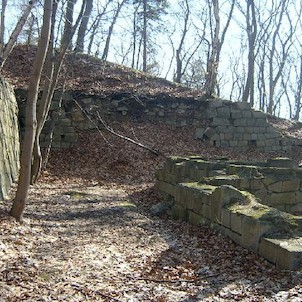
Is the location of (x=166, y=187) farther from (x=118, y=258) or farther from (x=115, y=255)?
(x=118, y=258)

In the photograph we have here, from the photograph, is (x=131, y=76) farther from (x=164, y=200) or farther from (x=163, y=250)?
(x=163, y=250)

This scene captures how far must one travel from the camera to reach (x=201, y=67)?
122 feet

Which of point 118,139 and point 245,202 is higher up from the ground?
point 118,139

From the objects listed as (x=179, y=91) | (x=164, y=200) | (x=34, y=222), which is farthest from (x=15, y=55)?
(x=34, y=222)

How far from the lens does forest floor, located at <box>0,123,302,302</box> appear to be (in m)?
4.22

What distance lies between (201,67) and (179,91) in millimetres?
19212

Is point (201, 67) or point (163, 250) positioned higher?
point (201, 67)

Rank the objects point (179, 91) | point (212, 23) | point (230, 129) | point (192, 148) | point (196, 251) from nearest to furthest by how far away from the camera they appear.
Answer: point (196, 251) < point (192, 148) < point (230, 129) < point (179, 91) < point (212, 23)

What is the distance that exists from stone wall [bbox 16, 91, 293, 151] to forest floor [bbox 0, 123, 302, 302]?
22.4ft

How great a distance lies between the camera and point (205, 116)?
17.5 meters

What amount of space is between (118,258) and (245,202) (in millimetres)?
2296

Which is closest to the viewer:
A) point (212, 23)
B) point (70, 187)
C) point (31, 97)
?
point (31, 97)

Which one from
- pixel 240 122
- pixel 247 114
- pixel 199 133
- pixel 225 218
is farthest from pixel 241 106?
pixel 225 218

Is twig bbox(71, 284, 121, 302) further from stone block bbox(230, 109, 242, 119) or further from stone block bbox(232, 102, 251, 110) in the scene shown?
stone block bbox(232, 102, 251, 110)
